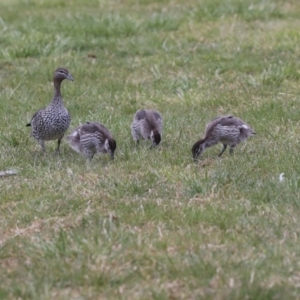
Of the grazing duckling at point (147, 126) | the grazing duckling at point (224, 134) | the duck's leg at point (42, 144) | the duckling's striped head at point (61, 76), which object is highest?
the duckling's striped head at point (61, 76)

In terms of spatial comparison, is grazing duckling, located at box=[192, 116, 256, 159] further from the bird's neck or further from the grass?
the bird's neck

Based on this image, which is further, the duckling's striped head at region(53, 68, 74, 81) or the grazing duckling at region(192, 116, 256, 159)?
the duckling's striped head at region(53, 68, 74, 81)

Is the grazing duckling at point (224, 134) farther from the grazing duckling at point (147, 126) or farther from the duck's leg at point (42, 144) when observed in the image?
the duck's leg at point (42, 144)

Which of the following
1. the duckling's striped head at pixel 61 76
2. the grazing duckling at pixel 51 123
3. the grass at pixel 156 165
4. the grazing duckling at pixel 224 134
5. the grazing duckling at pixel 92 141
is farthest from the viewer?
the duckling's striped head at pixel 61 76

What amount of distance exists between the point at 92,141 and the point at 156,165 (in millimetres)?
737

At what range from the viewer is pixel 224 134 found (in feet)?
29.1

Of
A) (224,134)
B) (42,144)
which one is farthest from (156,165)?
(42,144)

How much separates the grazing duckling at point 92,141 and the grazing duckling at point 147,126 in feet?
1.71

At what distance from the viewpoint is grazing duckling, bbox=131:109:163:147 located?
9.20 m

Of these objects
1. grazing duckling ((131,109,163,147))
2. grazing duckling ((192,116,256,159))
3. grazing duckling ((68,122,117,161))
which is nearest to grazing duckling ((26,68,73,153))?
grazing duckling ((68,122,117,161))

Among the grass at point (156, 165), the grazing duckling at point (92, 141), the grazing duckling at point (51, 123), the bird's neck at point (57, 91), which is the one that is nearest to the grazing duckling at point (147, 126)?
the grass at point (156, 165)

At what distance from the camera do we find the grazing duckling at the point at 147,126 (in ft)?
30.2

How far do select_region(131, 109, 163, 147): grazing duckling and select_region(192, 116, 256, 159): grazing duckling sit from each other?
544 mm

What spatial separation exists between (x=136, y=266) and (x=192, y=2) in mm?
11082
